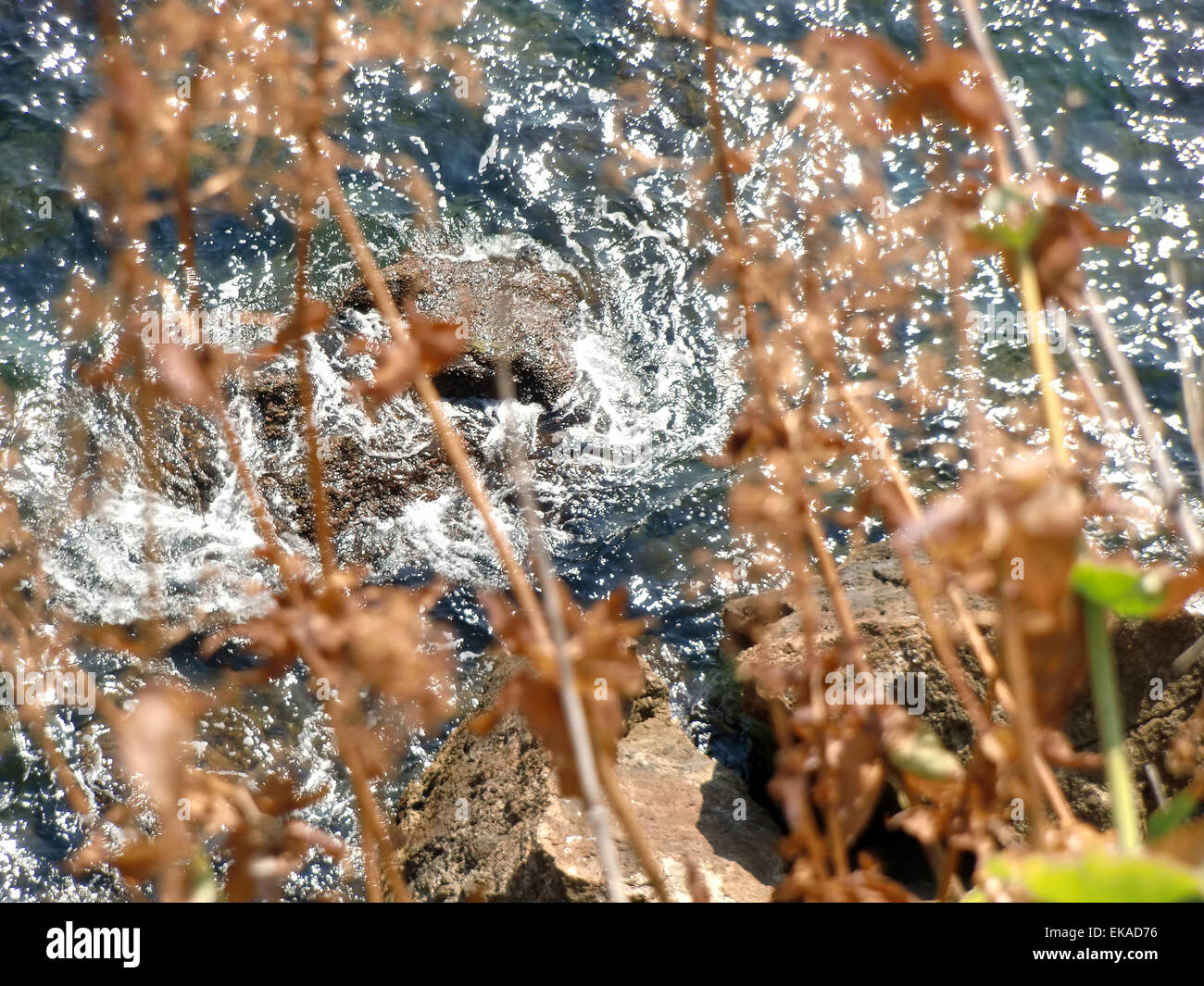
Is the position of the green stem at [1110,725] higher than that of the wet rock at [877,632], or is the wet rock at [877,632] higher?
the wet rock at [877,632]

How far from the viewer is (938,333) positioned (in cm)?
504

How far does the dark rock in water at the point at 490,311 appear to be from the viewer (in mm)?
4613

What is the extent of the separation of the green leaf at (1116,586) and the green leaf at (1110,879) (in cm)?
17

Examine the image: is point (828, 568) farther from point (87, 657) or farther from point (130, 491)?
point (130, 491)

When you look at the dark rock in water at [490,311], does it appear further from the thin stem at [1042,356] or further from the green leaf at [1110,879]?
the green leaf at [1110,879]

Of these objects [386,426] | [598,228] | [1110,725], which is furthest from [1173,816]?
[598,228]

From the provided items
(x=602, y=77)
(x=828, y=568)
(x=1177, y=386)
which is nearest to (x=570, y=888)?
(x=828, y=568)

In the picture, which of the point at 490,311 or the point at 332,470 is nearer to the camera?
the point at 332,470

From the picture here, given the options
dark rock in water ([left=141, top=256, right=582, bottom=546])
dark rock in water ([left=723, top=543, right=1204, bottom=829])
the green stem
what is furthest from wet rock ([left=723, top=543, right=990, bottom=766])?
the green stem

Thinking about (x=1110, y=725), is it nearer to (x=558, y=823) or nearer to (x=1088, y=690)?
(x=558, y=823)

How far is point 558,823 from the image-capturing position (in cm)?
245

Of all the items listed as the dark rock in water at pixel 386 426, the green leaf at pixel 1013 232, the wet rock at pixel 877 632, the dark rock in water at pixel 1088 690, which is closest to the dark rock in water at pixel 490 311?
the dark rock in water at pixel 386 426

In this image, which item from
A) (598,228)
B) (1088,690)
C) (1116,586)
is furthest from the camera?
(598,228)

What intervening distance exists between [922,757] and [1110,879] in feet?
1.03
